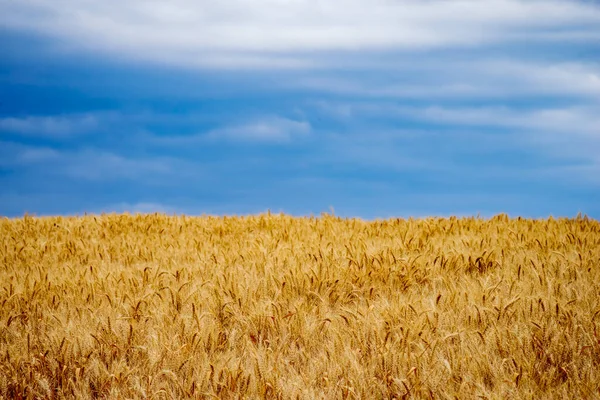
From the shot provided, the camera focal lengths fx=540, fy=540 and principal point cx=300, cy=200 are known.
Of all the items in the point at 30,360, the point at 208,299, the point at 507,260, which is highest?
the point at 507,260

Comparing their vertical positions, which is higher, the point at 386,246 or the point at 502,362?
the point at 386,246

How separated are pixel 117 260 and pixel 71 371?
319 centimetres

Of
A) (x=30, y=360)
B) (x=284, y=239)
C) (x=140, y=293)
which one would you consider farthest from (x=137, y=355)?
(x=284, y=239)

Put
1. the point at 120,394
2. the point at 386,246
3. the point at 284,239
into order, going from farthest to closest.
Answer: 1. the point at 284,239
2. the point at 386,246
3. the point at 120,394

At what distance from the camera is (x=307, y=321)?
13.7ft

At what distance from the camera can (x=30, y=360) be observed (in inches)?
152

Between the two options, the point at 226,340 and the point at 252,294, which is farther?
the point at 252,294

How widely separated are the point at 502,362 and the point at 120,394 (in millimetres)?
2434

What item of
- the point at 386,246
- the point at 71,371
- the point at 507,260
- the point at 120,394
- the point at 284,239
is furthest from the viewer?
the point at 284,239

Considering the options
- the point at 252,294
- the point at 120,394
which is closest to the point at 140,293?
the point at 252,294

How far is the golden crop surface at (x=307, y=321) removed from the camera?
339 centimetres

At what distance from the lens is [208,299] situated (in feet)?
15.5

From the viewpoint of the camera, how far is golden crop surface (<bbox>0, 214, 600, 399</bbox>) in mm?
3391

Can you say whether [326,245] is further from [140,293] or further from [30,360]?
[30,360]
